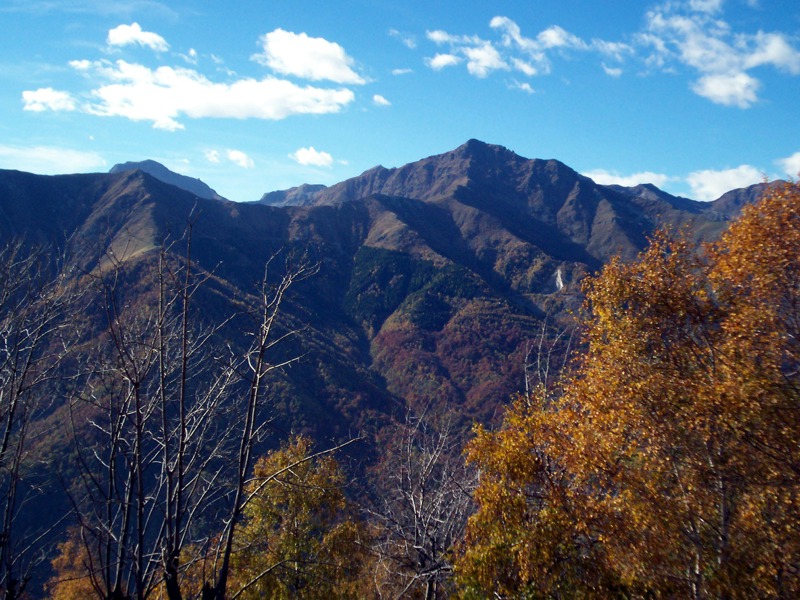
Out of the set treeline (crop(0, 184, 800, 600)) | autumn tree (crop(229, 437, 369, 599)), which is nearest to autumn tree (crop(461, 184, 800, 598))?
treeline (crop(0, 184, 800, 600))

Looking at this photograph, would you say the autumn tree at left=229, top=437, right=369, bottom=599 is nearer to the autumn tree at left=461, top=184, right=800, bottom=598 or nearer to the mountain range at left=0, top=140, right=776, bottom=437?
the autumn tree at left=461, top=184, right=800, bottom=598

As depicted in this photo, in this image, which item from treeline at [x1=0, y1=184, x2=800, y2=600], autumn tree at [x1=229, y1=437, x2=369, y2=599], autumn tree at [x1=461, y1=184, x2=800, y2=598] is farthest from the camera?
autumn tree at [x1=229, y1=437, x2=369, y2=599]

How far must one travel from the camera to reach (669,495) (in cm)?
895

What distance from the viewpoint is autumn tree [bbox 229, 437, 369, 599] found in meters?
12.5

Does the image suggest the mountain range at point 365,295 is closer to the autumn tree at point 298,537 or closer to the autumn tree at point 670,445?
the autumn tree at point 298,537

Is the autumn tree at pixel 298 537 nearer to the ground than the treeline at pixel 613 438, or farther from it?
nearer to the ground

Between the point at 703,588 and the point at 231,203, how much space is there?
205177 mm

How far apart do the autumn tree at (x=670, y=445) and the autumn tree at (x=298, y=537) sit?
476 cm

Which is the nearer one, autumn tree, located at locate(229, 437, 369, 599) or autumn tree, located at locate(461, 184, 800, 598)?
autumn tree, located at locate(461, 184, 800, 598)

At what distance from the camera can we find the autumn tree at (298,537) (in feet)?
41.0

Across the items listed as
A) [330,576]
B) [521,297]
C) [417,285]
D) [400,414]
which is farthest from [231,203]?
[330,576]

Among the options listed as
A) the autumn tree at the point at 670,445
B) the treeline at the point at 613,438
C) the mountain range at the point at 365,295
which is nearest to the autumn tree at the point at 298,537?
the treeline at the point at 613,438

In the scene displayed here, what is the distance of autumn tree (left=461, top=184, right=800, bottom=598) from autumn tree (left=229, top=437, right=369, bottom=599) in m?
4.76

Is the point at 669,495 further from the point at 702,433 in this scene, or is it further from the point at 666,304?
the point at 666,304
